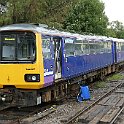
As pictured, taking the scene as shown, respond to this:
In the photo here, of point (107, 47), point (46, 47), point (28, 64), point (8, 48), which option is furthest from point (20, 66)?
point (107, 47)

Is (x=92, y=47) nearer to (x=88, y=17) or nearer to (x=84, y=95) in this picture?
(x=84, y=95)

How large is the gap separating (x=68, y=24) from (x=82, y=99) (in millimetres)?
24173

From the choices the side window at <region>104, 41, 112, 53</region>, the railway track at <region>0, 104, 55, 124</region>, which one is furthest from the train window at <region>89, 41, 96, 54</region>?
the railway track at <region>0, 104, 55, 124</region>

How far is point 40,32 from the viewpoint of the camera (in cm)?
1227

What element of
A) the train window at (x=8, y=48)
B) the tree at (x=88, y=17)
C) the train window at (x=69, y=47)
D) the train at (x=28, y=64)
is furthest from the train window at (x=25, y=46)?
the tree at (x=88, y=17)

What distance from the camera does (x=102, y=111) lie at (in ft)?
41.7

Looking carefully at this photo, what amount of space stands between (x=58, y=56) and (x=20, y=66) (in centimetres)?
249

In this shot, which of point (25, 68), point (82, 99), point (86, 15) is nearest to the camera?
point (25, 68)

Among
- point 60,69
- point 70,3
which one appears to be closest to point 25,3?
point 70,3

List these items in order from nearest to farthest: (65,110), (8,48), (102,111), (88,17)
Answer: (8,48)
(102,111)
(65,110)
(88,17)

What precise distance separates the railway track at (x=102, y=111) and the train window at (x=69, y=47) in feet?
7.29

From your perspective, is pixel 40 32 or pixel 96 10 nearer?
Answer: pixel 40 32

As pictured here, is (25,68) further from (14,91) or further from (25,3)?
(25,3)

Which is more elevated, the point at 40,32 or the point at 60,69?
the point at 40,32
